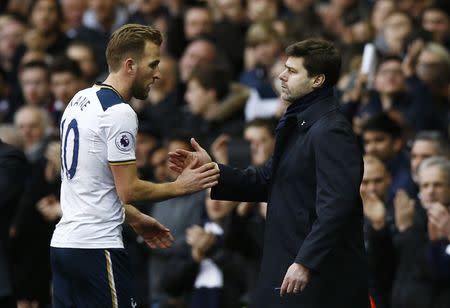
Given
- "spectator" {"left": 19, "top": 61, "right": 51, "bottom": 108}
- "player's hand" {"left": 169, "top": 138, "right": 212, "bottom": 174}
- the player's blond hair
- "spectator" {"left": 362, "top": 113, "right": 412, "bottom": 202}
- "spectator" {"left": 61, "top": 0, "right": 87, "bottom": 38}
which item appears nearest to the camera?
the player's blond hair

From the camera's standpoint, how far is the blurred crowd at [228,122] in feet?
31.7

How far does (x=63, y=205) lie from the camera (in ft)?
22.8

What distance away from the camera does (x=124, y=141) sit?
6.69 m

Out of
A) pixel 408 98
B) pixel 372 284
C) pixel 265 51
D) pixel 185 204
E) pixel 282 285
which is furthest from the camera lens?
pixel 265 51

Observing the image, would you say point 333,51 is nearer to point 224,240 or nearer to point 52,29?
point 224,240

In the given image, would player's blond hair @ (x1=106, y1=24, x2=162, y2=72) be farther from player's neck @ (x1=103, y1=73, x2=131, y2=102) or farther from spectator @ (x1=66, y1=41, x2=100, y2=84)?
spectator @ (x1=66, y1=41, x2=100, y2=84)

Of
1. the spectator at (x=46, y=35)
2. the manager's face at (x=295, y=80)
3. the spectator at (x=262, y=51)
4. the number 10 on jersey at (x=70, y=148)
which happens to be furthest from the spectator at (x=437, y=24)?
the number 10 on jersey at (x=70, y=148)

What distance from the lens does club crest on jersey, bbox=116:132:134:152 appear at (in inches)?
263

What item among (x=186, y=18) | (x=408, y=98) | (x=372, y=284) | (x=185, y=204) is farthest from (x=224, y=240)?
(x=186, y=18)

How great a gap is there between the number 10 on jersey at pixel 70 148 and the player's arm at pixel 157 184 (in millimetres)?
234

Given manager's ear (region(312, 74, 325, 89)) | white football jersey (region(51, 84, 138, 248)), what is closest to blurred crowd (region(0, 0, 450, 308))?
white football jersey (region(51, 84, 138, 248))

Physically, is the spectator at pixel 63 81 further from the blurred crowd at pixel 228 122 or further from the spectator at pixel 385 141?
the spectator at pixel 385 141

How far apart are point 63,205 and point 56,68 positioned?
650 centimetres

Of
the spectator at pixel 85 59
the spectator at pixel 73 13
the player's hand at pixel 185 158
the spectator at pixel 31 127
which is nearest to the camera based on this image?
the player's hand at pixel 185 158
